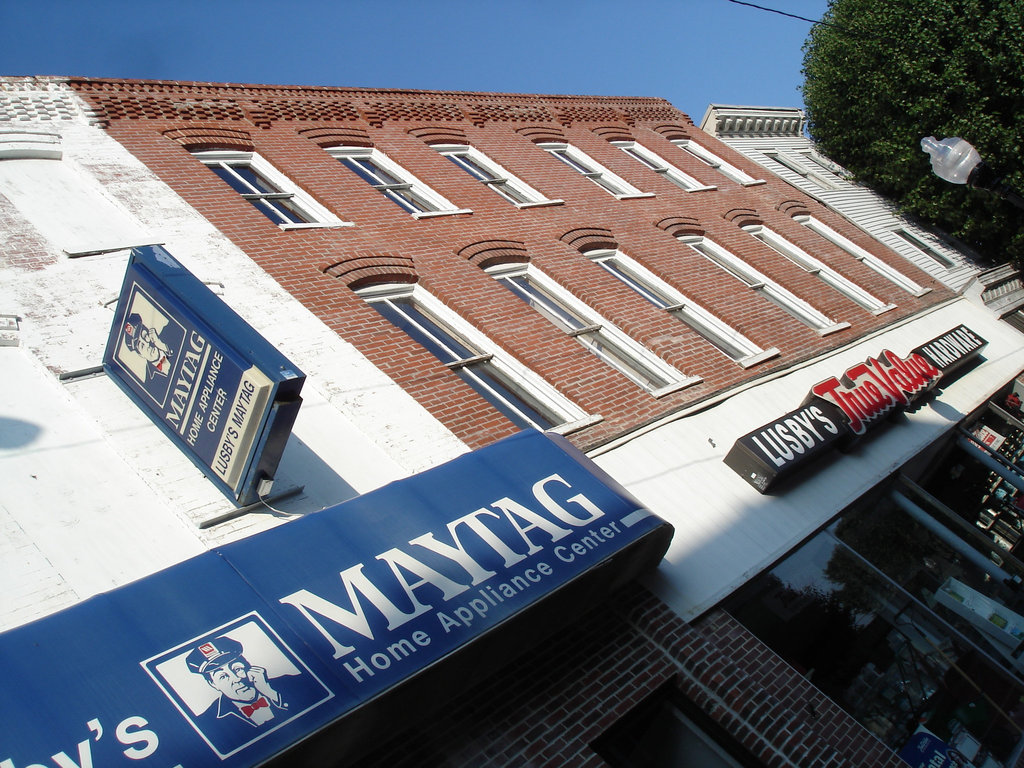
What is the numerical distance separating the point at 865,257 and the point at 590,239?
860 cm

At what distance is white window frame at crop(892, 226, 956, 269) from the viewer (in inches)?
782

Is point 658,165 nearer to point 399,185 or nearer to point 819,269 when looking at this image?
point 819,269

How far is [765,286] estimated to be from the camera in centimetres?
1503

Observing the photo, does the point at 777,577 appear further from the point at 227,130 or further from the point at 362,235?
the point at 227,130

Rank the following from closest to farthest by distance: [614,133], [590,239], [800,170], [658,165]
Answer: [590,239] < [658,165] < [614,133] < [800,170]

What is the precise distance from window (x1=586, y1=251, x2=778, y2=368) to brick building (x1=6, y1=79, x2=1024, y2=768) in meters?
0.05

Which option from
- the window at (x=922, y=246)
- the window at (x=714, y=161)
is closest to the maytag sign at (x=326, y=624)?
the window at (x=714, y=161)

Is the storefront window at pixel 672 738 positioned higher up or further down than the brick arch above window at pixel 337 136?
further down

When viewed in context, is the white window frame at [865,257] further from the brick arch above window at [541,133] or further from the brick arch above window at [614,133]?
the brick arch above window at [541,133]

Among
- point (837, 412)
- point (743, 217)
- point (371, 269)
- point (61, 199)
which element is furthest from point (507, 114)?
point (61, 199)

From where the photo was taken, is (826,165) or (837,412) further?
(826,165)

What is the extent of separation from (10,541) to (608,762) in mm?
4634

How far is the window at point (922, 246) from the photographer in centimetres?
1994

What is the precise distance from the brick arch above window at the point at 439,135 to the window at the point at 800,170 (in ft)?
34.3
